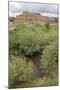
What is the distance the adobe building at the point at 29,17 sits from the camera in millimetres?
1750

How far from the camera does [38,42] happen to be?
1.79 meters

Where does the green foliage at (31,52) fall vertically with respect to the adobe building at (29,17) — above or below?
below

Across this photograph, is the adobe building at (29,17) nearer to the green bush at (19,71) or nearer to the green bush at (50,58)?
the green bush at (50,58)

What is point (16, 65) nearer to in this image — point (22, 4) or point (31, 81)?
point (31, 81)

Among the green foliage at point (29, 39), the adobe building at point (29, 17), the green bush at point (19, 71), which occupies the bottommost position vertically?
the green bush at point (19, 71)

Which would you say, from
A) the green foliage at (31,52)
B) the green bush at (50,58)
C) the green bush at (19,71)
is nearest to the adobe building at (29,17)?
the green foliage at (31,52)

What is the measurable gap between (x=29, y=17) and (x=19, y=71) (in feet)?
1.68

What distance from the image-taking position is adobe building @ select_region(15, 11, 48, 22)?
175 cm

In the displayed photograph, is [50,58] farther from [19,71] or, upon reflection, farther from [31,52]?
[19,71]

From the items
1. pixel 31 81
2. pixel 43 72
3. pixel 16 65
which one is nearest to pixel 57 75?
pixel 43 72

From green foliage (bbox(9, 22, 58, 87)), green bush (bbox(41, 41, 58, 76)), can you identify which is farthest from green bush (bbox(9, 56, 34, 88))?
green bush (bbox(41, 41, 58, 76))

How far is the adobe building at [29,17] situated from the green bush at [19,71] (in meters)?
0.37

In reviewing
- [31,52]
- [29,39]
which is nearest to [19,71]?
[31,52]

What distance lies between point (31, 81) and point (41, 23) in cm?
56
